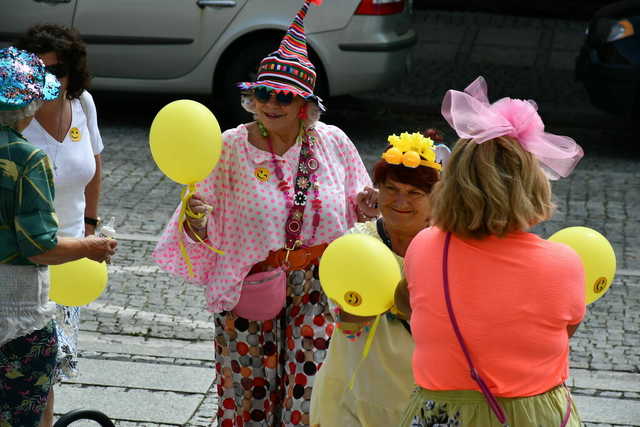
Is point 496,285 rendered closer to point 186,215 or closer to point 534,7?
point 186,215

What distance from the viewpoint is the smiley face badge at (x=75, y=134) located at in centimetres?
466

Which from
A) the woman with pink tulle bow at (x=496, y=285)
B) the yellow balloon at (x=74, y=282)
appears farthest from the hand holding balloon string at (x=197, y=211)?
the woman with pink tulle bow at (x=496, y=285)

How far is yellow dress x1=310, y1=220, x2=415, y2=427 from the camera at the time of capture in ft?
12.1

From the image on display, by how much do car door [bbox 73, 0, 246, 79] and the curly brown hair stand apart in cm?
503

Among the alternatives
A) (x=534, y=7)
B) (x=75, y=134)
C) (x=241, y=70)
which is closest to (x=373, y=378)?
(x=75, y=134)

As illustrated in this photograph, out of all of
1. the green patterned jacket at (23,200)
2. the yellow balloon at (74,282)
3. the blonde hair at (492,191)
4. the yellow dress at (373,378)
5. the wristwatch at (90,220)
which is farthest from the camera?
the wristwatch at (90,220)

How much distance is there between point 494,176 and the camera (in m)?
2.90

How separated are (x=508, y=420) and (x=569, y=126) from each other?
840cm

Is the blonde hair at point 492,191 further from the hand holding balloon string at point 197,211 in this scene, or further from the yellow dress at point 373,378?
the hand holding balloon string at point 197,211

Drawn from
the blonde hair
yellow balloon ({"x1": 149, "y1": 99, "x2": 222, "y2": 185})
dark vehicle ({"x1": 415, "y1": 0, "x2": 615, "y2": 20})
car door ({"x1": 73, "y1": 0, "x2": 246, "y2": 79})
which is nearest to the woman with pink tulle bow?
the blonde hair

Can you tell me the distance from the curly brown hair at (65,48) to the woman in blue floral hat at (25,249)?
0.79 m

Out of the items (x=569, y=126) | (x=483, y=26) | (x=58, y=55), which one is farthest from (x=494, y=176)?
(x=483, y=26)

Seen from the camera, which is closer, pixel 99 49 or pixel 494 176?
pixel 494 176

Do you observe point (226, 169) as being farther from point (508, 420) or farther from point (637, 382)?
point (637, 382)
